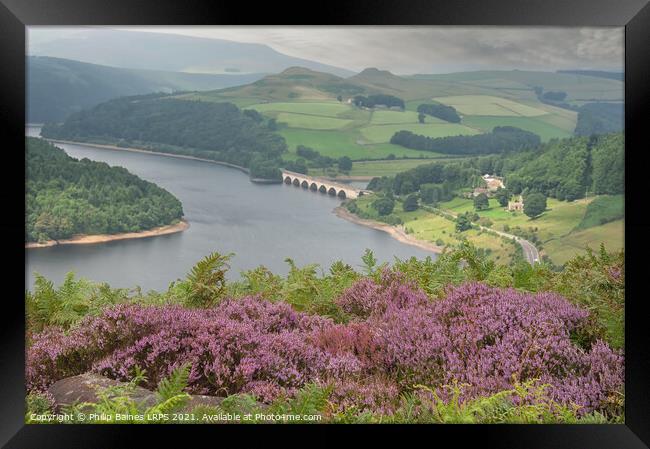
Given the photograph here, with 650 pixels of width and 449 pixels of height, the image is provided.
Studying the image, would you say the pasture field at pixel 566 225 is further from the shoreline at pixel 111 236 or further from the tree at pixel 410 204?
the shoreline at pixel 111 236

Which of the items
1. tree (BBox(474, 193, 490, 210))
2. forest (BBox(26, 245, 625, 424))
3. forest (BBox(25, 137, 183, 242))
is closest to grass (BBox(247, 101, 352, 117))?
forest (BBox(25, 137, 183, 242))

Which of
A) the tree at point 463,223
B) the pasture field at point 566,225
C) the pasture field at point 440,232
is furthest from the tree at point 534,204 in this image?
the tree at point 463,223

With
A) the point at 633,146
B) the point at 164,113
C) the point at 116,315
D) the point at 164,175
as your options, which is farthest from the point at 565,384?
the point at 164,113

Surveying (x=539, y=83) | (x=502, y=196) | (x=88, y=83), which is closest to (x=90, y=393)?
(x=502, y=196)

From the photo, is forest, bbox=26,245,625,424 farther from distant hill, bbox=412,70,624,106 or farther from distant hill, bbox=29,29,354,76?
distant hill, bbox=412,70,624,106

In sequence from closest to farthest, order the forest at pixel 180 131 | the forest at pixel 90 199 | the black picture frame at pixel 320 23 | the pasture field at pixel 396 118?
the black picture frame at pixel 320 23 → the forest at pixel 90 199 → the forest at pixel 180 131 → the pasture field at pixel 396 118

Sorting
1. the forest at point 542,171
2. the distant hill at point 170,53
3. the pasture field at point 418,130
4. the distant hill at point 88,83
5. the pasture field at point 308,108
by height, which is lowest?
the forest at point 542,171
